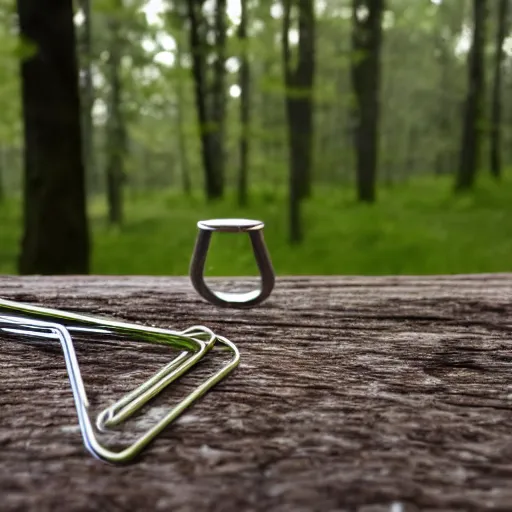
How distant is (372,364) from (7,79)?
4.95 meters

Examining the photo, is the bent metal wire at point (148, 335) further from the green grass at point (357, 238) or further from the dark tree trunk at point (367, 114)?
the dark tree trunk at point (367, 114)

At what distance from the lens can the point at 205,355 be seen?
0.81m

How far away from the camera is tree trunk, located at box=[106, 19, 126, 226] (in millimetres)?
6555

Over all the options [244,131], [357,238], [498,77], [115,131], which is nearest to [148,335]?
[357,238]

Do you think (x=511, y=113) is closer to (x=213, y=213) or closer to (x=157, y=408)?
(x=213, y=213)

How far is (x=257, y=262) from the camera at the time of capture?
108cm

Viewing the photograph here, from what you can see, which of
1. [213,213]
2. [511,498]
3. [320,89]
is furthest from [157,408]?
[213,213]

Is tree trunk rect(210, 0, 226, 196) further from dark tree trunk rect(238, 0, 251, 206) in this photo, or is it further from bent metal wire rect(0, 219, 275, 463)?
bent metal wire rect(0, 219, 275, 463)

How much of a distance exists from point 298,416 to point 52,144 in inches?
98.6

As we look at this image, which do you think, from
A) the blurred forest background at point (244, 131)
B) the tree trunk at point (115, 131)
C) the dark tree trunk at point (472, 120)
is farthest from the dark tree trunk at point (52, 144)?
the dark tree trunk at point (472, 120)

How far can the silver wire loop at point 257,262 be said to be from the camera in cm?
103

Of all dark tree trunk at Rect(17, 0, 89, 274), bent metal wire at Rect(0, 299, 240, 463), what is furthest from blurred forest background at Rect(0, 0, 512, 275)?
bent metal wire at Rect(0, 299, 240, 463)

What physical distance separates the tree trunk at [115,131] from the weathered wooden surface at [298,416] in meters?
5.80

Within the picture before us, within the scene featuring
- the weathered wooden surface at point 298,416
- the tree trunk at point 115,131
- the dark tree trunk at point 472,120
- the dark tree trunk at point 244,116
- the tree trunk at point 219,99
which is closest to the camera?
the weathered wooden surface at point 298,416
